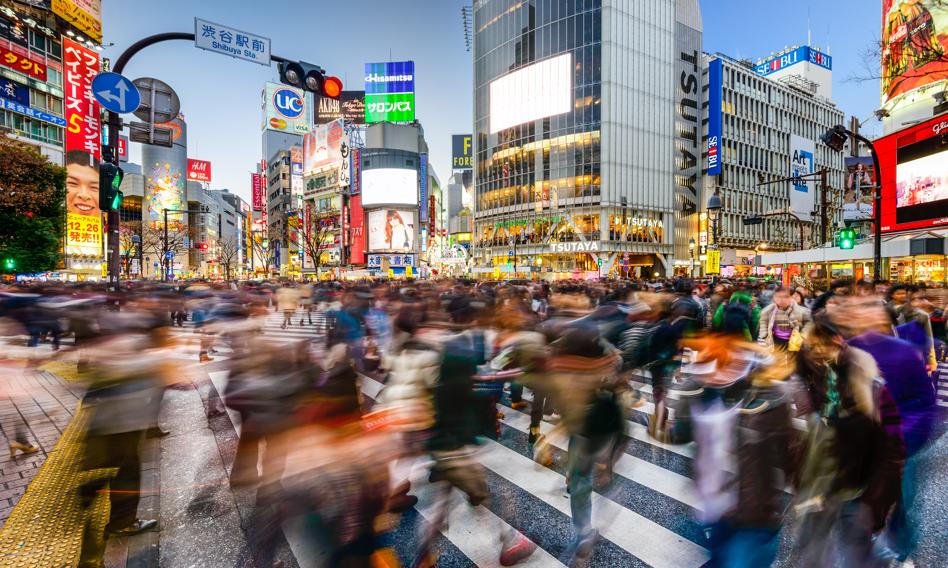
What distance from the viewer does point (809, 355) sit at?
4.71 metres

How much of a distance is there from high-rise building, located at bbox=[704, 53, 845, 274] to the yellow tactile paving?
205 ft

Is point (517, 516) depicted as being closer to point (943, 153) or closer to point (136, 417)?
point (136, 417)

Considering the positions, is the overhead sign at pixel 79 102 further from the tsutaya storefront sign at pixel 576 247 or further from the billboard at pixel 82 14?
the tsutaya storefront sign at pixel 576 247

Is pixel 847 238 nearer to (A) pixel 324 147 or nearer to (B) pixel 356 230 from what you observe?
(B) pixel 356 230

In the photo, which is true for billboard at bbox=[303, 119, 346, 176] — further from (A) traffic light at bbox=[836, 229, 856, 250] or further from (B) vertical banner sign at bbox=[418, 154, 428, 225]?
(A) traffic light at bbox=[836, 229, 856, 250]

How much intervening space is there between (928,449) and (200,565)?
8069mm

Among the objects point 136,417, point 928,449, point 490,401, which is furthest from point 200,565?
point 928,449

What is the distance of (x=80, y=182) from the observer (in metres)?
37.2

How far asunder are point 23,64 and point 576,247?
5489cm

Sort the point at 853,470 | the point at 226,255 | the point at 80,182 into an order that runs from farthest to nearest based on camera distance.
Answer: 1. the point at 226,255
2. the point at 80,182
3. the point at 853,470

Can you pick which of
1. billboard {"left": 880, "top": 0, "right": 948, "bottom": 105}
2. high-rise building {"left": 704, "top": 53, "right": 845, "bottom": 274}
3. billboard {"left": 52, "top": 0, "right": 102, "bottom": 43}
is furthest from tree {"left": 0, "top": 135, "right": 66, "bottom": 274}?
high-rise building {"left": 704, "top": 53, "right": 845, "bottom": 274}

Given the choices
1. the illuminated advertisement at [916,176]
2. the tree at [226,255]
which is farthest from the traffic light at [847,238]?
the tree at [226,255]

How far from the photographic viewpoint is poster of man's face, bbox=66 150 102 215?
36531mm

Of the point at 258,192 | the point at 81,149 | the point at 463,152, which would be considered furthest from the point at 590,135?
the point at 258,192
